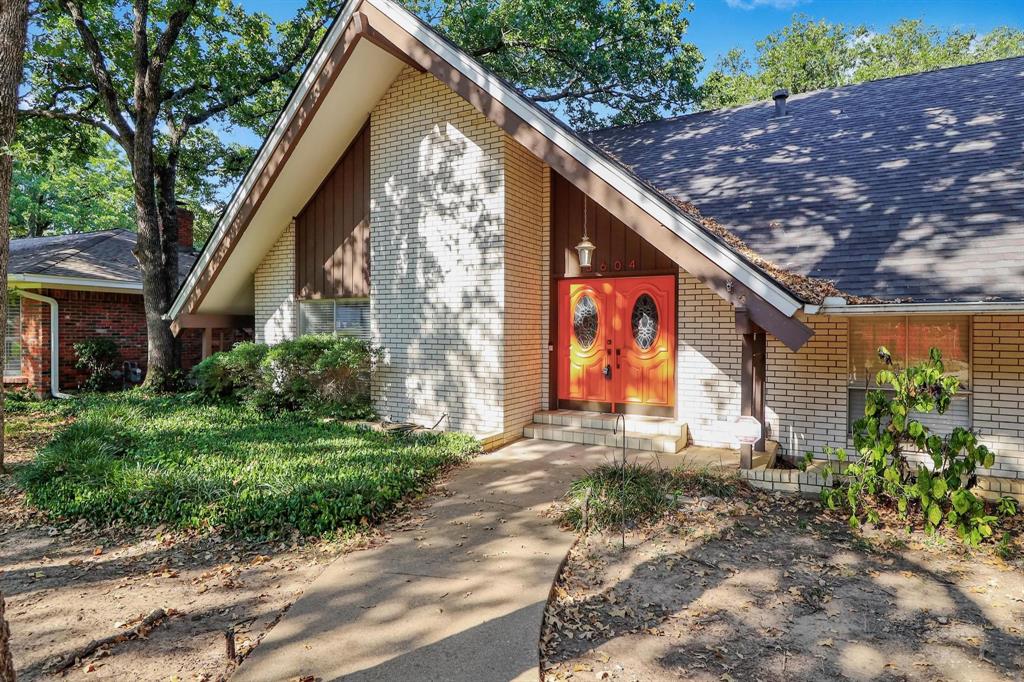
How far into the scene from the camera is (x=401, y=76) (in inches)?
357

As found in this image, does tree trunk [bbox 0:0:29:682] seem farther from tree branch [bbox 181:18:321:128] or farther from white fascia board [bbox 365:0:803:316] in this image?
tree branch [bbox 181:18:321:128]

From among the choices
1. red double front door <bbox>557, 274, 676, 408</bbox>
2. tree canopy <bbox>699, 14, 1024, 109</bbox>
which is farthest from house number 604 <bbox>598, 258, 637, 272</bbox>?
tree canopy <bbox>699, 14, 1024, 109</bbox>

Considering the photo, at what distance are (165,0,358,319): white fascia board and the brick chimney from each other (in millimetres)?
8379

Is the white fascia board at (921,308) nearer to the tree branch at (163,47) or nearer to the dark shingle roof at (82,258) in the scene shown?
the tree branch at (163,47)

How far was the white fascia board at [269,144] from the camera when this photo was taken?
811 centimetres

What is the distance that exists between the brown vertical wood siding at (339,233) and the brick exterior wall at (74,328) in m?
6.82

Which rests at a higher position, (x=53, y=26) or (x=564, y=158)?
(x=53, y=26)

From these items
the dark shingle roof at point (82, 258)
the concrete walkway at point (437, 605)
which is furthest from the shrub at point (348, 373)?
the dark shingle roof at point (82, 258)

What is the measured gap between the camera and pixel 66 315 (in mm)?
13203

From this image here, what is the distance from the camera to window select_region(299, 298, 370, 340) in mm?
10047

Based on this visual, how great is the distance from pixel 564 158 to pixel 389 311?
3.90 m

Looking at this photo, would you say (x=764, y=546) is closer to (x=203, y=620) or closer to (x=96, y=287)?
(x=203, y=620)

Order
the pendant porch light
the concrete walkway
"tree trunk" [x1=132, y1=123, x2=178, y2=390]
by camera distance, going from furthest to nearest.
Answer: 1. "tree trunk" [x1=132, y1=123, x2=178, y2=390]
2. the pendant porch light
3. the concrete walkway

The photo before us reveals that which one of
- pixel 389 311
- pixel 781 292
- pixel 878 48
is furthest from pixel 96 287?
pixel 878 48
